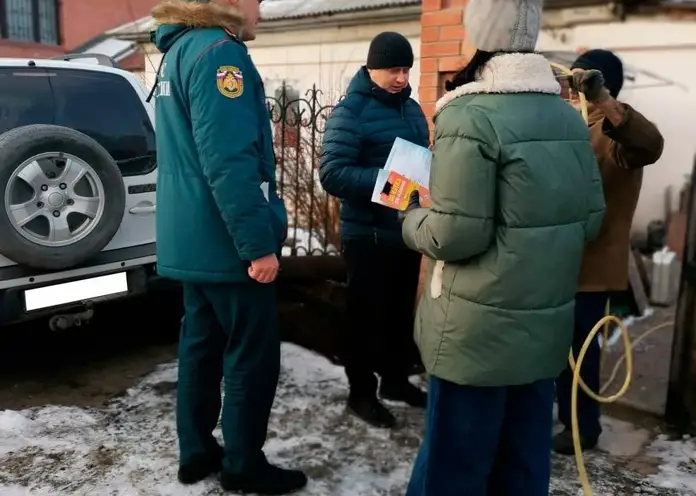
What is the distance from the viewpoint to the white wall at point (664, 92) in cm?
657

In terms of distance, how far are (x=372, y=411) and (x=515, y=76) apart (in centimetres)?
200

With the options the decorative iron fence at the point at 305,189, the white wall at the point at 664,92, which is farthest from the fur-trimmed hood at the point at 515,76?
the white wall at the point at 664,92

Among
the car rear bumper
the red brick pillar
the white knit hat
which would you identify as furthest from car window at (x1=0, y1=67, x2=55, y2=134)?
the white knit hat

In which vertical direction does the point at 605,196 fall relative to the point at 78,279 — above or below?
above

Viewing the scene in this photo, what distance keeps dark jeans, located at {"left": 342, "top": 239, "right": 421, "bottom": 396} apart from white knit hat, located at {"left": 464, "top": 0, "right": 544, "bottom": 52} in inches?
57.1

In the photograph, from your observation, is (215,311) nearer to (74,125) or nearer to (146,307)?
(74,125)

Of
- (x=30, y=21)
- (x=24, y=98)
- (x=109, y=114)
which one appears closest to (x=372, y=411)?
(x=109, y=114)

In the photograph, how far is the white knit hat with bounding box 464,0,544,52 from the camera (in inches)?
74.6

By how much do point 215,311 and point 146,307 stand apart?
2.39 metres

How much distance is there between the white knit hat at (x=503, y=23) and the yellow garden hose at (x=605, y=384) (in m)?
1.16

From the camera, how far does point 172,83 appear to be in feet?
7.78

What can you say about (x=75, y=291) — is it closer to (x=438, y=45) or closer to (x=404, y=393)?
(x=404, y=393)

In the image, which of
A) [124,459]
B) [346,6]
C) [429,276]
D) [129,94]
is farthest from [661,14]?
[124,459]

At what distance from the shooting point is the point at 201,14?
7.59 feet
